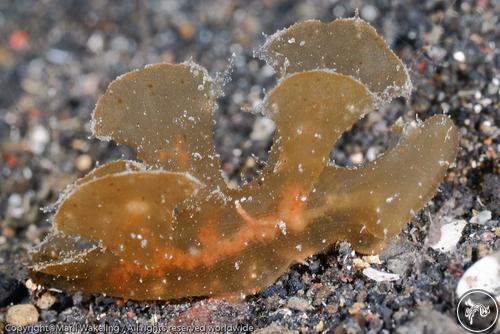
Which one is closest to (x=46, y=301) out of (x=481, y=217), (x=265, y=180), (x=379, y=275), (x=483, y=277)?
(x=265, y=180)

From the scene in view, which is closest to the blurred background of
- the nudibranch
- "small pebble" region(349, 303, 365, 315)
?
"small pebble" region(349, 303, 365, 315)

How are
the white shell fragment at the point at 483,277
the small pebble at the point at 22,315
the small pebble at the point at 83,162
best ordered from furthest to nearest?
the small pebble at the point at 83,162, the small pebble at the point at 22,315, the white shell fragment at the point at 483,277

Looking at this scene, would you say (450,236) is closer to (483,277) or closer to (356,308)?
(483,277)

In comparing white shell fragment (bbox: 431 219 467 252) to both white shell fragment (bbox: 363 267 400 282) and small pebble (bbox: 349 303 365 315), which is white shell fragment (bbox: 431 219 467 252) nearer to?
white shell fragment (bbox: 363 267 400 282)

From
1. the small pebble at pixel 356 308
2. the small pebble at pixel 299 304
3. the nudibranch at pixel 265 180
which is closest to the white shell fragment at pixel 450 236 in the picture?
the nudibranch at pixel 265 180

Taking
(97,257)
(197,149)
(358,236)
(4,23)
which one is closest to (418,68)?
(358,236)

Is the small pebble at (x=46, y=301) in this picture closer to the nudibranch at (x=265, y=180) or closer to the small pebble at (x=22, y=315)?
the small pebble at (x=22, y=315)
